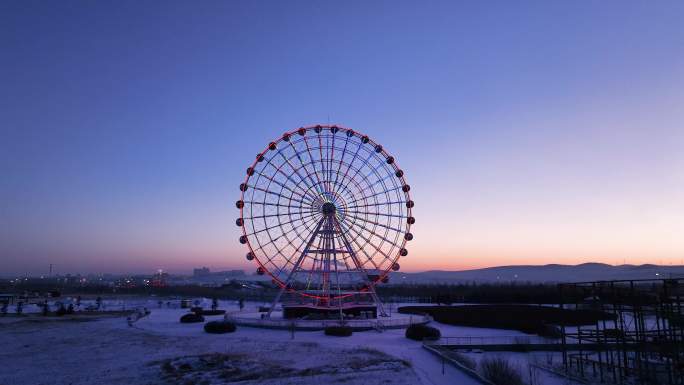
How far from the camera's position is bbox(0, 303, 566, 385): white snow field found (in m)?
24.8

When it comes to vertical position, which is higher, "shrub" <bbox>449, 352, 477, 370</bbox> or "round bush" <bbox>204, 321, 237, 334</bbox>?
"round bush" <bbox>204, 321, 237, 334</bbox>

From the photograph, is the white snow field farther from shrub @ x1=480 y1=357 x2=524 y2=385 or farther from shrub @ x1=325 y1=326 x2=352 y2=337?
shrub @ x1=480 y1=357 x2=524 y2=385

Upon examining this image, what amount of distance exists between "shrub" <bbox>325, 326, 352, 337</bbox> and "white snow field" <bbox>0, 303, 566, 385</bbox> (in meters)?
0.74

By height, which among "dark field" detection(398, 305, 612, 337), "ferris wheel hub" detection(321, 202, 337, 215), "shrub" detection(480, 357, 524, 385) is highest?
"ferris wheel hub" detection(321, 202, 337, 215)

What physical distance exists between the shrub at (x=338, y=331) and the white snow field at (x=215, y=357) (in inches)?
28.9

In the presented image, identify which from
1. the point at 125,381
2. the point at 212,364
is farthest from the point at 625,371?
the point at 125,381

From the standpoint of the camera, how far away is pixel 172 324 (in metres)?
49.2

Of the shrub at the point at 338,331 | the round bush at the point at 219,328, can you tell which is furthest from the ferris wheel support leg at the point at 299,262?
the shrub at the point at 338,331

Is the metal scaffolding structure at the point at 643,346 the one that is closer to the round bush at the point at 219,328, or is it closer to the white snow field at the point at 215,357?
the white snow field at the point at 215,357

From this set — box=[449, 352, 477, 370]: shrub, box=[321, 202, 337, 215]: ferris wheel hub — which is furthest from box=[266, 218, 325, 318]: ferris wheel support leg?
box=[449, 352, 477, 370]: shrub

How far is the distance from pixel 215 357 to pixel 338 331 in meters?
12.4

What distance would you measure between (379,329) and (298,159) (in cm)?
1841

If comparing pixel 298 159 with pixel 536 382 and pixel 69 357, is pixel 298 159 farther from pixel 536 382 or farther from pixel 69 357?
pixel 536 382

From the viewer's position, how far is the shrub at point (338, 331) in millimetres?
39656
